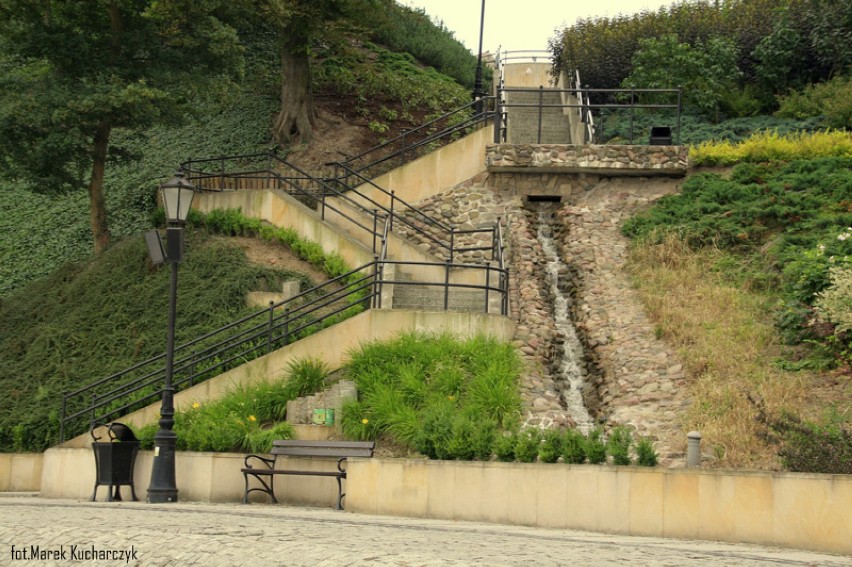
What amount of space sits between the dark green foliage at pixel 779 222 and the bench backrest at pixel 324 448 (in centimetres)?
725

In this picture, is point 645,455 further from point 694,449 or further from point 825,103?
point 825,103

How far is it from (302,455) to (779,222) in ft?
37.4

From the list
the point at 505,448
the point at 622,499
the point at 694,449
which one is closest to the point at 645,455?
the point at 622,499

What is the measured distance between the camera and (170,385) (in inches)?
688

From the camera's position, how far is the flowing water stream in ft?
65.5

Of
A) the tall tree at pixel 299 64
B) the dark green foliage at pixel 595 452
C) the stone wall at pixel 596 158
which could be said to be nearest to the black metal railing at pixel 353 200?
the stone wall at pixel 596 158

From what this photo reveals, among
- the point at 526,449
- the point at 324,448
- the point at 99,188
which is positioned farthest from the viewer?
the point at 99,188

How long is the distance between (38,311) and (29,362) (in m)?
2.50

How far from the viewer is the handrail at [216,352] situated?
20.3 meters

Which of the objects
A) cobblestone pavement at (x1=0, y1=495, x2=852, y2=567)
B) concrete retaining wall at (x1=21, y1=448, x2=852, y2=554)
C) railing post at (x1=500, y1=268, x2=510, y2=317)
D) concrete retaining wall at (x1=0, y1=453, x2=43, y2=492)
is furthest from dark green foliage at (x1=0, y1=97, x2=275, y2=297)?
cobblestone pavement at (x1=0, y1=495, x2=852, y2=567)

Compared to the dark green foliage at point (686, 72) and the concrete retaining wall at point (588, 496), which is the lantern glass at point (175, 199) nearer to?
the concrete retaining wall at point (588, 496)

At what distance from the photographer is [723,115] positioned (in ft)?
106

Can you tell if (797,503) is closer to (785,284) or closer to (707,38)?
(785,284)

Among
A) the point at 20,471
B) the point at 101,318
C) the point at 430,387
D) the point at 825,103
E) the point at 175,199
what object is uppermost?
the point at 825,103
